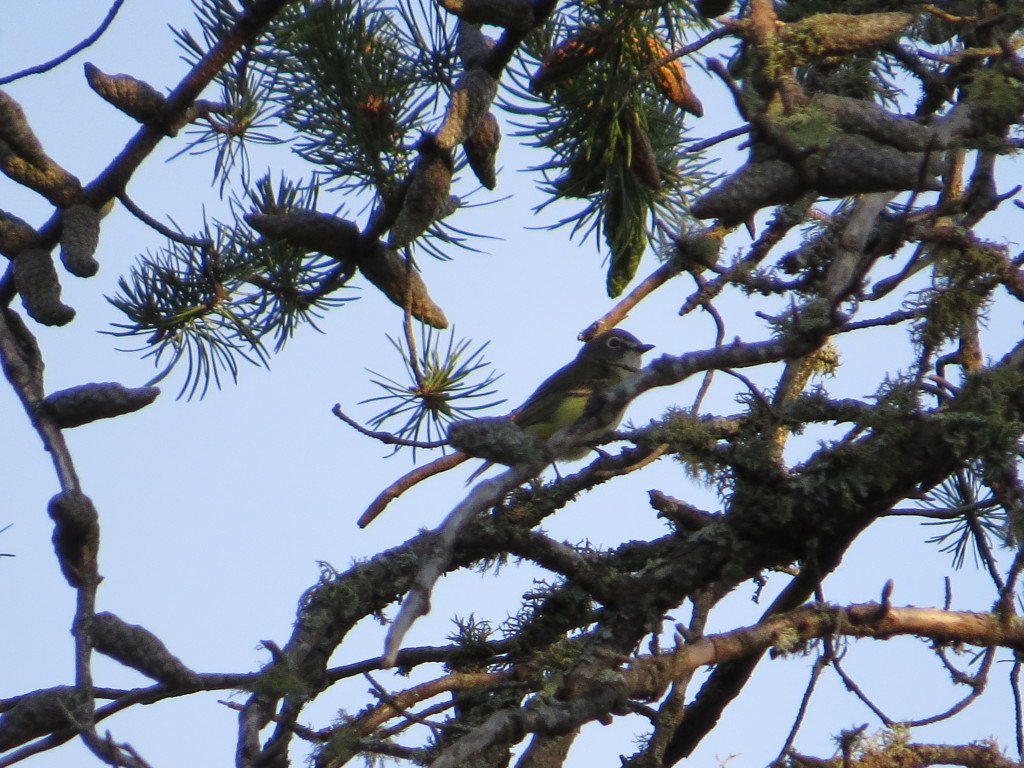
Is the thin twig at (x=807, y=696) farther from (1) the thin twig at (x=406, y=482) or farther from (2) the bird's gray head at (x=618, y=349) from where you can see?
(2) the bird's gray head at (x=618, y=349)

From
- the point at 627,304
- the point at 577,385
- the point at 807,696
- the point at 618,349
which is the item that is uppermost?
the point at 618,349

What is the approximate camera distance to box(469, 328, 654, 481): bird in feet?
20.1

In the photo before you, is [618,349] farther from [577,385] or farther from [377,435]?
[377,435]

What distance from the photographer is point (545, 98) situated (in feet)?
11.5

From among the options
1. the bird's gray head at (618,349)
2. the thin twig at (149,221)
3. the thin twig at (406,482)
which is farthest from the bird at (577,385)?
the thin twig at (149,221)

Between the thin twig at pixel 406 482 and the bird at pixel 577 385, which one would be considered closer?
the thin twig at pixel 406 482

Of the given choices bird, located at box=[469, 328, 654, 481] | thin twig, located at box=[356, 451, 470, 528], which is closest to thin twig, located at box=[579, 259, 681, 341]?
thin twig, located at box=[356, 451, 470, 528]

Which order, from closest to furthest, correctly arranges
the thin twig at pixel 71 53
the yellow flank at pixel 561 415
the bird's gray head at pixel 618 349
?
the thin twig at pixel 71 53
the yellow flank at pixel 561 415
the bird's gray head at pixel 618 349

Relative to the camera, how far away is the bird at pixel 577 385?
241 inches

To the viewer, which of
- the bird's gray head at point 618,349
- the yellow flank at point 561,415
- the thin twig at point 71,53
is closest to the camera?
the thin twig at point 71,53

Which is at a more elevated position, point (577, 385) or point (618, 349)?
point (618, 349)

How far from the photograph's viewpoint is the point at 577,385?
21.6 ft

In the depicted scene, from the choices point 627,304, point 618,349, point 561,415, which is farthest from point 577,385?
point 627,304

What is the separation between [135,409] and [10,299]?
724 mm
